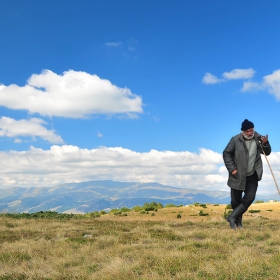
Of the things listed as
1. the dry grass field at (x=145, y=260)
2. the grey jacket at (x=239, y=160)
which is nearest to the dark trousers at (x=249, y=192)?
the grey jacket at (x=239, y=160)

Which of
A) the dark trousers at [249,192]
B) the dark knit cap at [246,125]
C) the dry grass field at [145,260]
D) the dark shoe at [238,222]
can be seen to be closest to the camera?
the dry grass field at [145,260]

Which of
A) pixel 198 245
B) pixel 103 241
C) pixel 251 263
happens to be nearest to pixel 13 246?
pixel 103 241

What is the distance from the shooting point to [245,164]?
1013 centimetres

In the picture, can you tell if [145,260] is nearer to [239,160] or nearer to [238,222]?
[239,160]

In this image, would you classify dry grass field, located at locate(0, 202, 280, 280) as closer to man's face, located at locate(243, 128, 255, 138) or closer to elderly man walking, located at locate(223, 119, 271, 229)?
elderly man walking, located at locate(223, 119, 271, 229)

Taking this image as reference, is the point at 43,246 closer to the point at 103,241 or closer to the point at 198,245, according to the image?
the point at 103,241

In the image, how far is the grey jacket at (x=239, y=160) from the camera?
10.1 m

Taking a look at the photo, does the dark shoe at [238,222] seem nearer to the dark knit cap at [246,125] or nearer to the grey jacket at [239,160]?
the grey jacket at [239,160]

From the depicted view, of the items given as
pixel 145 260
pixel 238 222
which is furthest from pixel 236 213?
pixel 145 260

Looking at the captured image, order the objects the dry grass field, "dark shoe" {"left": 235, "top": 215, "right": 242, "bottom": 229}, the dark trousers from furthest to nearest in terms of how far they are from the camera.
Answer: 1. "dark shoe" {"left": 235, "top": 215, "right": 242, "bottom": 229}
2. the dark trousers
3. the dry grass field

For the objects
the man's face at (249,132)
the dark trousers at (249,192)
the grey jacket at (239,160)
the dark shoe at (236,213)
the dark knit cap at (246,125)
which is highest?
the dark knit cap at (246,125)

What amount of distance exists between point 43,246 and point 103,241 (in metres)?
1.52

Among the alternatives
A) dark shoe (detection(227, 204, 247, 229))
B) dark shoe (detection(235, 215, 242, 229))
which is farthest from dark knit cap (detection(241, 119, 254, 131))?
dark shoe (detection(235, 215, 242, 229))

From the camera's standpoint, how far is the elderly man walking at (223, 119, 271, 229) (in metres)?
10.1
